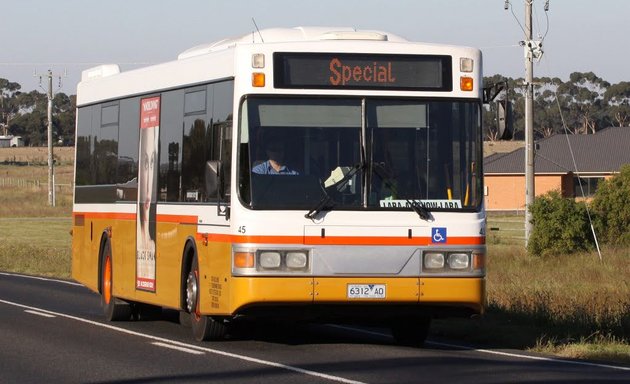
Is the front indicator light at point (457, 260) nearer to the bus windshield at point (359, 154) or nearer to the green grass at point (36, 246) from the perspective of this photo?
the bus windshield at point (359, 154)

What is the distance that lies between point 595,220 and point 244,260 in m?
31.7

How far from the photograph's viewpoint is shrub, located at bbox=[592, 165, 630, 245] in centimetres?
4562

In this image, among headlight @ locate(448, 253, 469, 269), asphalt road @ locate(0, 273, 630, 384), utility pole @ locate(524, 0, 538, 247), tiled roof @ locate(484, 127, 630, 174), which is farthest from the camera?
tiled roof @ locate(484, 127, 630, 174)

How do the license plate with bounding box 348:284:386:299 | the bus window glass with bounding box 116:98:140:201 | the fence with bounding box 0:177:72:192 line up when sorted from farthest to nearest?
the fence with bounding box 0:177:72:192, the bus window glass with bounding box 116:98:140:201, the license plate with bounding box 348:284:386:299

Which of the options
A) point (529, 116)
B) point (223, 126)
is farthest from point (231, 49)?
point (529, 116)

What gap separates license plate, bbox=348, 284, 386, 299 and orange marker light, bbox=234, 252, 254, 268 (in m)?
1.01

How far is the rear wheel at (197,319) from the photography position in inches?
630

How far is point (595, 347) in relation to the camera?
1579 centimetres

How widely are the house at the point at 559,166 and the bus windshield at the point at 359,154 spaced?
70298 mm

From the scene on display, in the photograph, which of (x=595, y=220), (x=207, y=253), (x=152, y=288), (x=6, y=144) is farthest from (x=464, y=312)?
(x=6, y=144)

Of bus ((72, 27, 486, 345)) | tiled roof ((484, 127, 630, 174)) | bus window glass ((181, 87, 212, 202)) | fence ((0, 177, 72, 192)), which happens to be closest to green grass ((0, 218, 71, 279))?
bus window glass ((181, 87, 212, 202))

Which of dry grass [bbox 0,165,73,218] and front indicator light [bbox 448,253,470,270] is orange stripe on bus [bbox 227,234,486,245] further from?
dry grass [bbox 0,165,73,218]

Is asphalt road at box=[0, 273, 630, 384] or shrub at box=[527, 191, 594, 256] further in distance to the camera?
shrub at box=[527, 191, 594, 256]

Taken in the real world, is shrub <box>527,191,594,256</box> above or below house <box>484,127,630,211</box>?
below
